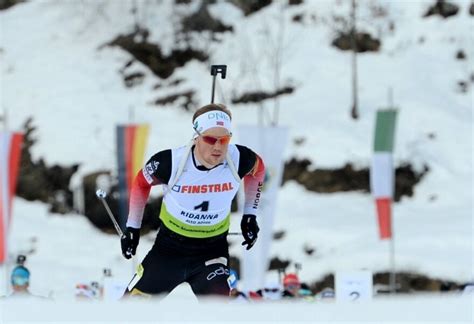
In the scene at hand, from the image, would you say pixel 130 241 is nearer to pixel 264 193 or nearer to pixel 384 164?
pixel 264 193

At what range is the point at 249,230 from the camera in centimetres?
623

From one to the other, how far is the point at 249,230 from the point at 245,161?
51cm

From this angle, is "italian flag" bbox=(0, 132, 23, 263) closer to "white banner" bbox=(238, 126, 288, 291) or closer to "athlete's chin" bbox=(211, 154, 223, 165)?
"white banner" bbox=(238, 126, 288, 291)

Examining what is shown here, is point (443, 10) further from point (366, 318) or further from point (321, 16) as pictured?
point (366, 318)

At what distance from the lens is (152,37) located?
3262 cm

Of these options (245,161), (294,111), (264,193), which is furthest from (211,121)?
(294,111)

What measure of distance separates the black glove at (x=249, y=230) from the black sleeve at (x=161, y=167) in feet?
2.35

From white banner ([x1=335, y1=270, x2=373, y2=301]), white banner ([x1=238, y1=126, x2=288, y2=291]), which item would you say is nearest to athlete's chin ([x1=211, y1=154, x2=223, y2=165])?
white banner ([x1=335, y1=270, x2=373, y2=301])

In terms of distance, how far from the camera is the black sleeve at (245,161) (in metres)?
5.98

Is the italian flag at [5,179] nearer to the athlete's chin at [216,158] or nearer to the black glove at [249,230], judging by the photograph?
the black glove at [249,230]

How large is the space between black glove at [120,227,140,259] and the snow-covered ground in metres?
14.0

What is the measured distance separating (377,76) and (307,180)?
198 inches

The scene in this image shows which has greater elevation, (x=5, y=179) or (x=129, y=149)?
(x=5, y=179)

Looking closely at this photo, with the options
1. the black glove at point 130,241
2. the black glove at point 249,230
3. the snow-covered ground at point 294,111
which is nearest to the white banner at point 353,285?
the black glove at point 249,230
